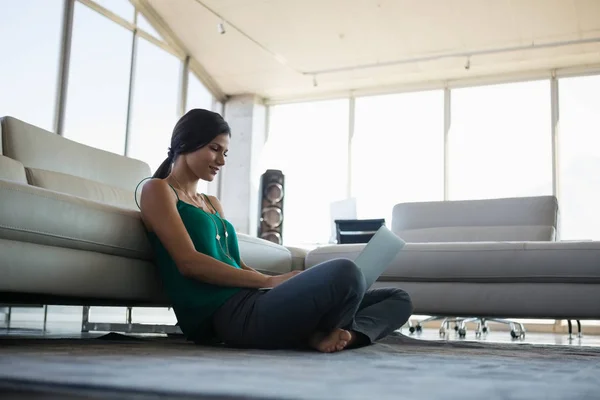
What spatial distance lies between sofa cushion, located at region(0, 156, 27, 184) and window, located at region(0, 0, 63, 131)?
2.89m

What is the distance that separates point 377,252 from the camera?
1.82 meters

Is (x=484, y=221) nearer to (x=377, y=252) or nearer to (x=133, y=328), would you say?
(x=133, y=328)

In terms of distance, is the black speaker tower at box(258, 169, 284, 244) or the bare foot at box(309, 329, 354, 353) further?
the black speaker tower at box(258, 169, 284, 244)

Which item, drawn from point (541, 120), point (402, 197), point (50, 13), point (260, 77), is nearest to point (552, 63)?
point (541, 120)

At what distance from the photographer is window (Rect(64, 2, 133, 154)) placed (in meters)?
6.23

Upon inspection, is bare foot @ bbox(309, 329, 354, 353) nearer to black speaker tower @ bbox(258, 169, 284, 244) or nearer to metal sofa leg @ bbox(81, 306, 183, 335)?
metal sofa leg @ bbox(81, 306, 183, 335)

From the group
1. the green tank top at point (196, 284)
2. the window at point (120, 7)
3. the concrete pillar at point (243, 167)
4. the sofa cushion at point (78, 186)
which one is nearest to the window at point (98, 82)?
the window at point (120, 7)

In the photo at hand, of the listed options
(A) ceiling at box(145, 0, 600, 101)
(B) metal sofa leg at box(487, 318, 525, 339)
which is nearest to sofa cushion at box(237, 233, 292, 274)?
(B) metal sofa leg at box(487, 318, 525, 339)

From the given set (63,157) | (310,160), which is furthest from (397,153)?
(63,157)

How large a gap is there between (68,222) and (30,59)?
4322 millimetres

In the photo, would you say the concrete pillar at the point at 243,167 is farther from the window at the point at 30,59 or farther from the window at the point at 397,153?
the window at the point at 30,59

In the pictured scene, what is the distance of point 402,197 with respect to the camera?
25.4ft

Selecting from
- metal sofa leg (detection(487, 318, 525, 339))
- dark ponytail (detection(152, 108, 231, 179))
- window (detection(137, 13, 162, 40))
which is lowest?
metal sofa leg (detection(487, 318, 525, 339))

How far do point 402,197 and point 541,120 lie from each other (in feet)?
5.59
